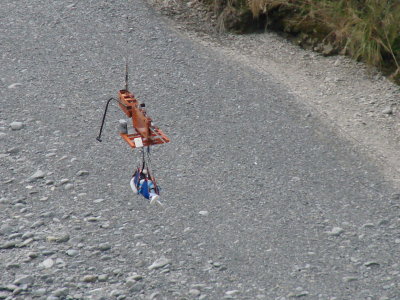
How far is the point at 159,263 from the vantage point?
4285 millimetres

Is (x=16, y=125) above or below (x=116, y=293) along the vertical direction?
above

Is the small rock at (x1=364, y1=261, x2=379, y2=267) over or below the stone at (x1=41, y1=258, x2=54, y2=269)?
below

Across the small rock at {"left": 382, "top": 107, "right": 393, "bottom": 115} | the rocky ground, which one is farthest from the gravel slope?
the small rock at {"left": 382, "top": 107, "right": 393, "bottom": 115}

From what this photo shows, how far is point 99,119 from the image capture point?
5.87 meters

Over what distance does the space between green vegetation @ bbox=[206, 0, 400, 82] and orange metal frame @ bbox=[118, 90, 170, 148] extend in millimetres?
4133

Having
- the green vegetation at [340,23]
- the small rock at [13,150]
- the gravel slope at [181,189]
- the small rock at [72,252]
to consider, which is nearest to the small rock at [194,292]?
the gravel slope at [181,189]

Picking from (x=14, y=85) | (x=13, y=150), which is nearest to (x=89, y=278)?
(x=13, y=150)

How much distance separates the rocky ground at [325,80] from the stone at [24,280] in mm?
2994

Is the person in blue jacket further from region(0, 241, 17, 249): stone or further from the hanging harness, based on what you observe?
region(0, 241, 17, 249): stone

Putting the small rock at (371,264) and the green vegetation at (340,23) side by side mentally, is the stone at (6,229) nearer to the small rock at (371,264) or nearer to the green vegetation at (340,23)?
the small rock at (371,264)

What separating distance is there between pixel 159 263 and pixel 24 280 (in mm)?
863

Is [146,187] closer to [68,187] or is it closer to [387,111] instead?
[68,187]

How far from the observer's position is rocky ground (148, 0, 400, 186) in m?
6.05

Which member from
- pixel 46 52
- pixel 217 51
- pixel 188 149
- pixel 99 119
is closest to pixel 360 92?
pixel 217 51
